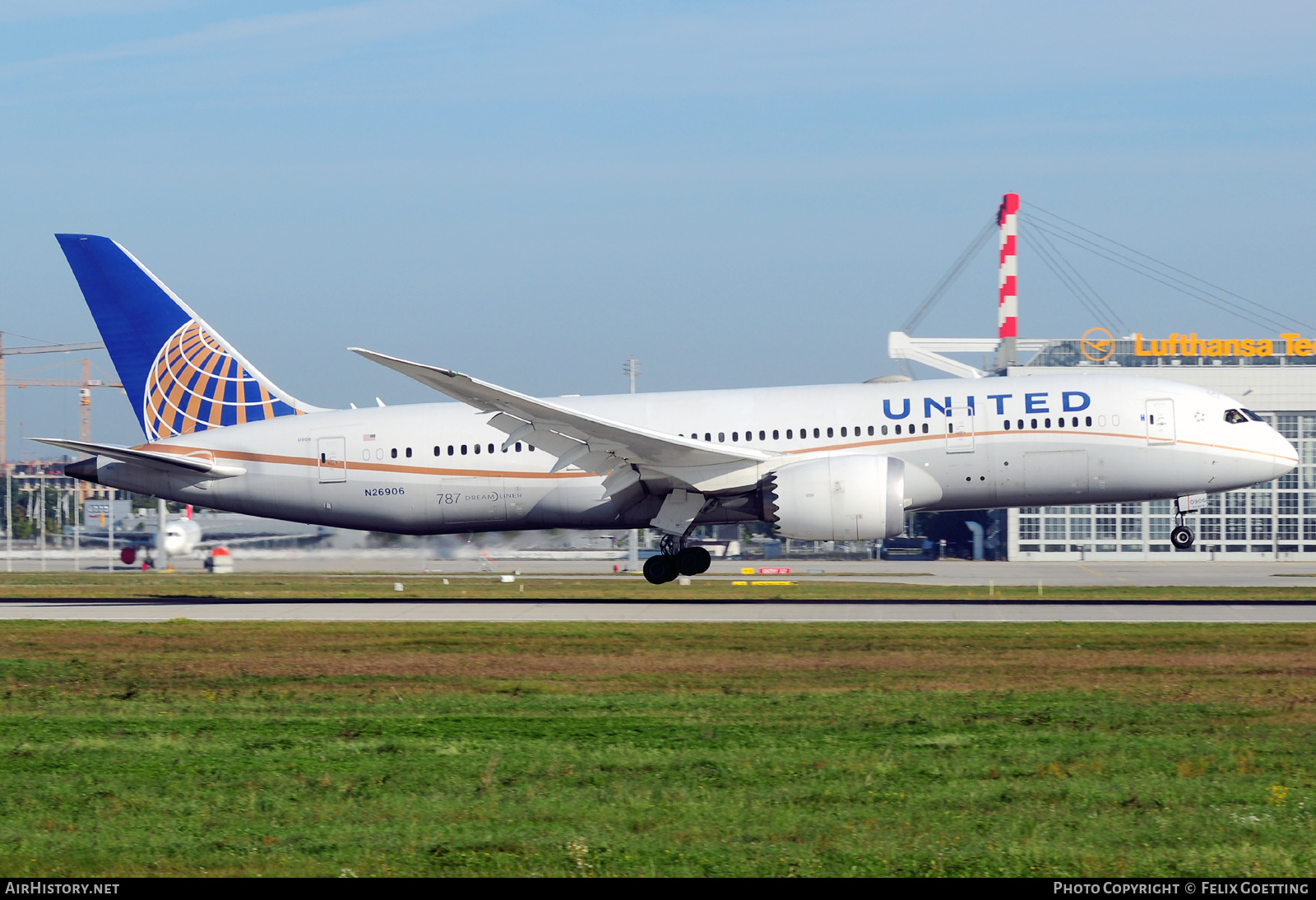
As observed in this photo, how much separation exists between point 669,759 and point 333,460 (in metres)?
21.2

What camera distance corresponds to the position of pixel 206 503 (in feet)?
102

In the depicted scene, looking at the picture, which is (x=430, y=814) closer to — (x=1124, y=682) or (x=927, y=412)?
(x=1124, y=682)

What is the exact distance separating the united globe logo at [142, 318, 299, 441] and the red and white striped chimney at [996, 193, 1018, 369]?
63487mm

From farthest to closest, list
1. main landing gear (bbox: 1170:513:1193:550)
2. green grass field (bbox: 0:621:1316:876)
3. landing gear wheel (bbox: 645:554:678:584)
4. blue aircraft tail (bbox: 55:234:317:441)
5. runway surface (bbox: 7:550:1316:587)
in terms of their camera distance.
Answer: runway surface (bbox: 7:550:1316:587) < blue aircraft tail (bbox: 55:234:317:441) < landing gear wheel (bbox: 645:554:678:584) < main landing gear (bbox: 1170:513:1193:550) < green grass field (bbox: 0:621:1316:876)

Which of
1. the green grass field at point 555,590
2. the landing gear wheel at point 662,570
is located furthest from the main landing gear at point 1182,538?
the landing gear wheel at point 662,570

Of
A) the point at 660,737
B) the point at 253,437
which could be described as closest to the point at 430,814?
the point at 660,737

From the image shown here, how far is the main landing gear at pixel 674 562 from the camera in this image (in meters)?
30.0

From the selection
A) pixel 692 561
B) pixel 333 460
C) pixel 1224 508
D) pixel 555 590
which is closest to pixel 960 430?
pixel 692 561

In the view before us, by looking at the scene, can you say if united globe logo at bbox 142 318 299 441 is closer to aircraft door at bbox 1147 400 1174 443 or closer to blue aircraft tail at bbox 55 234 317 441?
blue aircraft tail at bbox 55 234 317 441

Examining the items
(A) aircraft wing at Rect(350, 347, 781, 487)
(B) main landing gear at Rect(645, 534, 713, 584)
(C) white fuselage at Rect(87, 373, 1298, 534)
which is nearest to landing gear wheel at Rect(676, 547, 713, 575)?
(B) main landing gear at Rect(645, 534, 713, 584)

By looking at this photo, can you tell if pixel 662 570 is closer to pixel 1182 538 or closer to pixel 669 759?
pixel 1182 538

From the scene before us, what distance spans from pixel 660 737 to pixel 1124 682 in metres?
6.78

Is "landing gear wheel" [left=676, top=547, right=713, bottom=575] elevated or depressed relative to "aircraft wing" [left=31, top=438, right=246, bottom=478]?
depressed

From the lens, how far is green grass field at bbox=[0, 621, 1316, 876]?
26.8 feet
